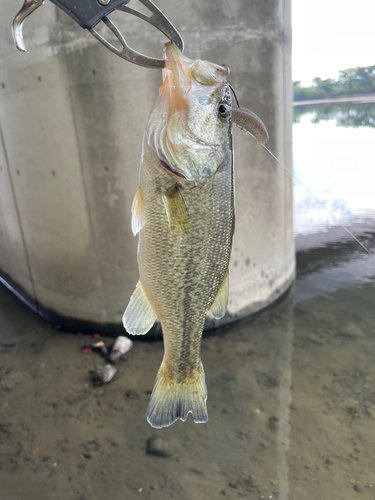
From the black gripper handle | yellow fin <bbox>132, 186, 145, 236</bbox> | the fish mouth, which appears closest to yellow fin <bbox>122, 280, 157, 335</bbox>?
yellow fin <bbox>132, 186, 145, 236</bbox>

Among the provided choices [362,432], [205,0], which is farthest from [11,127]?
[362,432]

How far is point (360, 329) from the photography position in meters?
3.72

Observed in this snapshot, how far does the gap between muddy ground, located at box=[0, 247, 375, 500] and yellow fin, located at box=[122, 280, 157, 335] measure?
1.56 metres

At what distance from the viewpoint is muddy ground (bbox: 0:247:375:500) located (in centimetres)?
Answer: 233

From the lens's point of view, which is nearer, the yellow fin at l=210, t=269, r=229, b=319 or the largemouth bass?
the largemouth bass

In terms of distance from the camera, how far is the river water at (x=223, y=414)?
7.68 feet

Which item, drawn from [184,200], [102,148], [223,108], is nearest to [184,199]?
[184,200]

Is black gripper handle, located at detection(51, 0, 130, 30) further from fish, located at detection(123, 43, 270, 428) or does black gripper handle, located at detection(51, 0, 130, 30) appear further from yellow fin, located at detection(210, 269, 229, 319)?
yellow fin, located at detection(210, 269, 229, 319)

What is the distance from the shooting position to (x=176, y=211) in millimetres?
1100

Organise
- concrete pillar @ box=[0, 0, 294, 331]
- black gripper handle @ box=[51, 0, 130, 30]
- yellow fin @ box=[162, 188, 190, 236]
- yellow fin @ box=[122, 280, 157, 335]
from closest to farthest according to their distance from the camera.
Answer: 1. black gripper handle @ box=[51, 0, 130, 30]
2. yellow fin @ box=[162, 188, 190, 236]
3. yellow fin @ box=[122, 280, 157, 335]
4. concrete pillar @ box=[0, 0, 294, 331]

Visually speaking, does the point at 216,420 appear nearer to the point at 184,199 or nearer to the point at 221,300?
the point at 221,300

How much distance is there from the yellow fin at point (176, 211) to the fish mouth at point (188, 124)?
5cm

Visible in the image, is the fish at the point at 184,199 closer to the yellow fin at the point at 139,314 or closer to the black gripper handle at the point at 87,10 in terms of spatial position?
the yellow fin at the point at 139,314

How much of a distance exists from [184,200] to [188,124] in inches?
8.7
